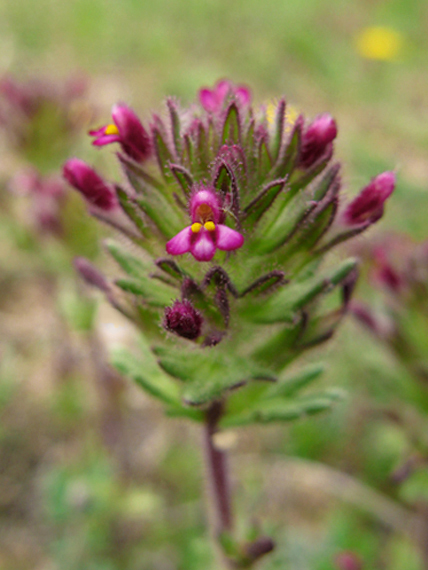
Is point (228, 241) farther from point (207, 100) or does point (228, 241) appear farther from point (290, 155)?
point (207, 100)

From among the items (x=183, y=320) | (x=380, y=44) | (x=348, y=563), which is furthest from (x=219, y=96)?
(x=380, y=44)

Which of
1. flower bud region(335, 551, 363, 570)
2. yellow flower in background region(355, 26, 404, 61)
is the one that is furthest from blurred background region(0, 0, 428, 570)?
yellow flower in background region(355, 26, 404, 61)

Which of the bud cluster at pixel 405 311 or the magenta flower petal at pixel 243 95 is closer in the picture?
the magenta flower petal at pixel 243 95

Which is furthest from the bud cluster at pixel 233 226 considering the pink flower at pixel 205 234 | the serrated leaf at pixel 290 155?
the pink flower at pixel 205 234

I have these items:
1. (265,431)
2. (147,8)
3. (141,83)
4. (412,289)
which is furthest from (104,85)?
(412,289)

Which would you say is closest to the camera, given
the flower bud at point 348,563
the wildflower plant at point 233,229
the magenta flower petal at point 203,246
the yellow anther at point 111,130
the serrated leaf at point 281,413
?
the magenta flower petal at point 203,246

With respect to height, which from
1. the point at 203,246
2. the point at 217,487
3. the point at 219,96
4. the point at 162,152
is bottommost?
the point at 217,487

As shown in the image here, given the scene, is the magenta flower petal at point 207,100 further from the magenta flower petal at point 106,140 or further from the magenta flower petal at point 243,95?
the magenta flower petal at point 106,140
